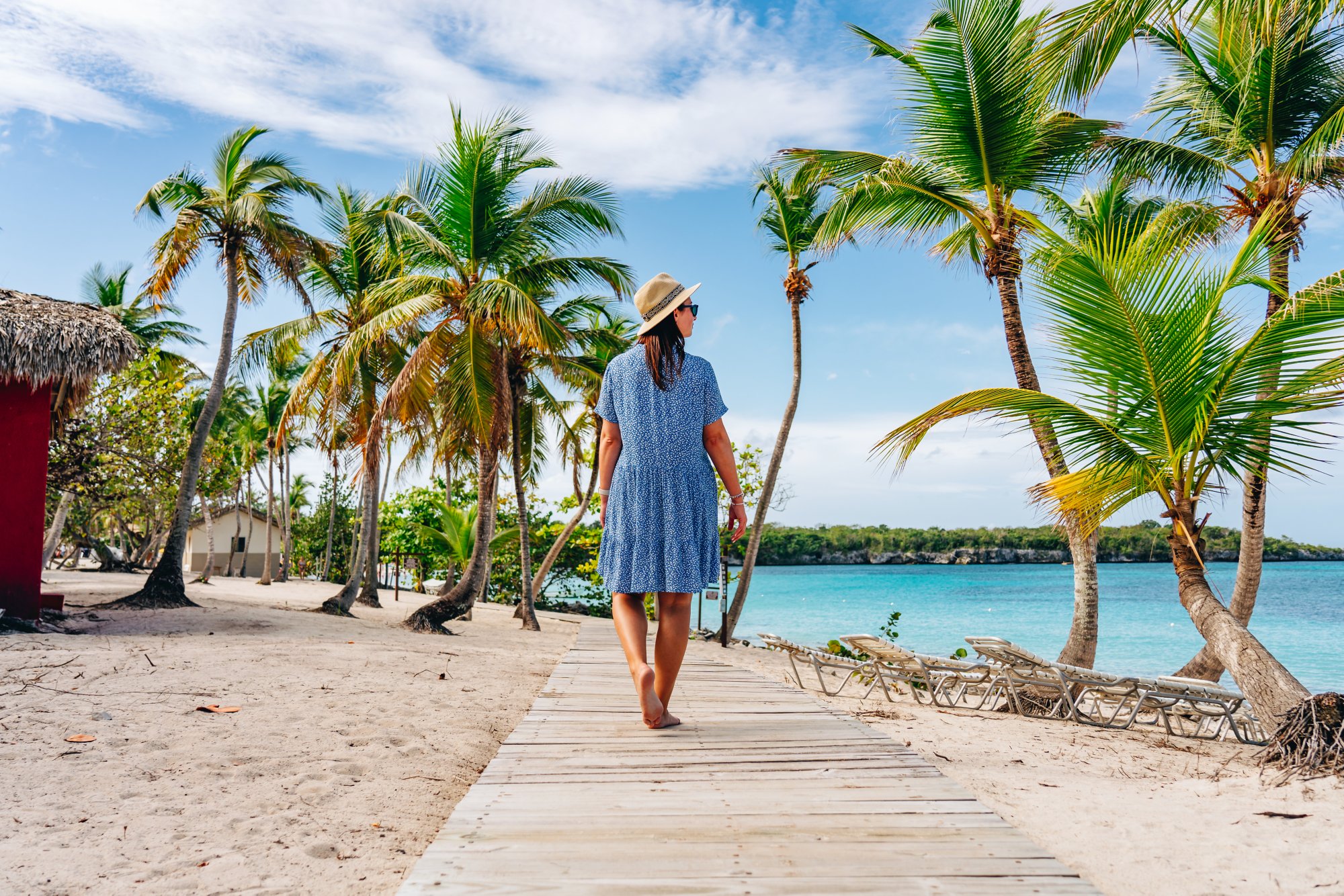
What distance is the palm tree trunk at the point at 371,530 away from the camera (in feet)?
38.7

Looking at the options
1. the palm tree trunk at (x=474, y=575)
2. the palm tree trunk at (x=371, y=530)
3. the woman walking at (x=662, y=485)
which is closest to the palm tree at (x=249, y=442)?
the palm tree trunk at (x=371, y=530)

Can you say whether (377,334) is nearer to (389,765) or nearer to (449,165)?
(449,165)

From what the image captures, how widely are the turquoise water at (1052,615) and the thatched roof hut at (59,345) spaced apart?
19.1 m

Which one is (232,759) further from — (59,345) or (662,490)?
(59,345)

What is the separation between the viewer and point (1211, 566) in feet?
251

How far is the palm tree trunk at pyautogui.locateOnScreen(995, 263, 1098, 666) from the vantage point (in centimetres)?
819

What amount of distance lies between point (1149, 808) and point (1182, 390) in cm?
265

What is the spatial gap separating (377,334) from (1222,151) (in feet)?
34.9

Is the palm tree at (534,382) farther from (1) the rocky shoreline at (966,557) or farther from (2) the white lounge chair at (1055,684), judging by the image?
(1) the rocky shoreline at (966,557)

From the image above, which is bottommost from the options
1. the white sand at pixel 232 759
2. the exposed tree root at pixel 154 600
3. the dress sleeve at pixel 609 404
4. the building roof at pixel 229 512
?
the white sand at pixel 232 759

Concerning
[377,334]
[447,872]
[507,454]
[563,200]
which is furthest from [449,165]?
[447,872]

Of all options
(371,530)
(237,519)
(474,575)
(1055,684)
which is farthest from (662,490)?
(237,519)

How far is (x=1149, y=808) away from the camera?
389 centimetres

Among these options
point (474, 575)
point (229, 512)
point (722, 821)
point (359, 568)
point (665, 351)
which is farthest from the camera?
point (229, 512)
